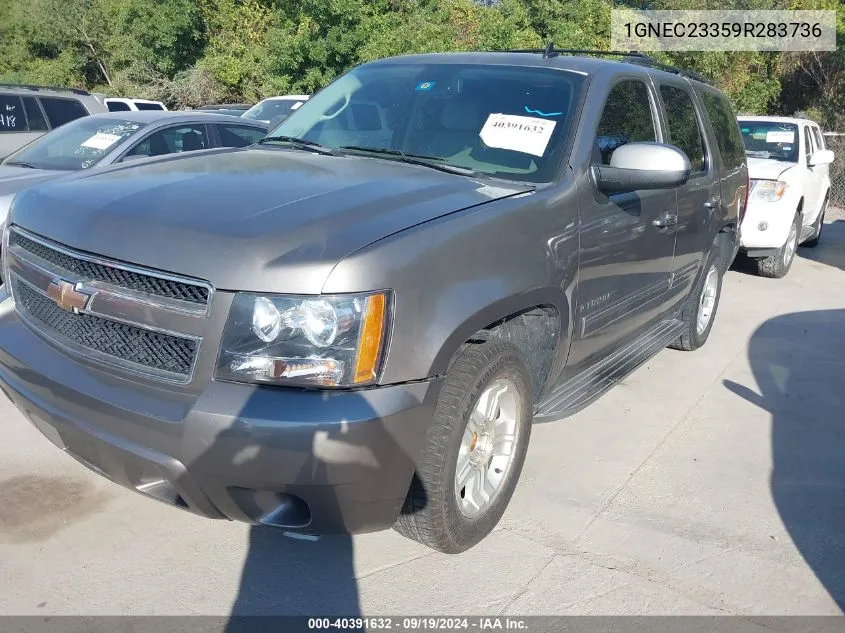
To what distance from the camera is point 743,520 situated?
3408 millimetres

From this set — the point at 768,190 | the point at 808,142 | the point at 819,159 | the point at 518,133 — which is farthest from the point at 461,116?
the point at 808,142

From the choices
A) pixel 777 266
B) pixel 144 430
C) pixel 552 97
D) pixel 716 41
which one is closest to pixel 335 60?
pixel 716 41

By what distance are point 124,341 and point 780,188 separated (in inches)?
299

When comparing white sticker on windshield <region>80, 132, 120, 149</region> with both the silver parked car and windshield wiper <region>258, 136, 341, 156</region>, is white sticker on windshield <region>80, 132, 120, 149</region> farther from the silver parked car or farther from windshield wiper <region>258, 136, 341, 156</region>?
windshield wiper <region>258, 136, 341, 156</region>

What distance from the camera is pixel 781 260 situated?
331 inches

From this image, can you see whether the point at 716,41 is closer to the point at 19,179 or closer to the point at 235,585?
the point at 19,179

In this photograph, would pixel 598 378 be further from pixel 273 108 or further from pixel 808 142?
pixel 273 108

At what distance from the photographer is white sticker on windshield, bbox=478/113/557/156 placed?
3379 millimetres

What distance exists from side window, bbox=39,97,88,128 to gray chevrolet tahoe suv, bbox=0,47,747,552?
753 cm

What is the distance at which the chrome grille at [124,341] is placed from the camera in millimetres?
2359

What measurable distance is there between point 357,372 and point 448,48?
2036cm

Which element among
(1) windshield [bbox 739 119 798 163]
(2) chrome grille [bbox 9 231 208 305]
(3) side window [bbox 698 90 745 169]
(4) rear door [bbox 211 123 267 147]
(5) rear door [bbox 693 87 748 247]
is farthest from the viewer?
(1) windshield [bbox 739 119 798 163]

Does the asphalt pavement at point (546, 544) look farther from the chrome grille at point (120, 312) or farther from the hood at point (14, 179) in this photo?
the hood at point (14, 179)

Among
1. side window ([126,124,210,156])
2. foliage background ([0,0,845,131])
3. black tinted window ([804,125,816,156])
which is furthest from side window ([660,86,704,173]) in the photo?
foliage background ([0,0,845,131])
